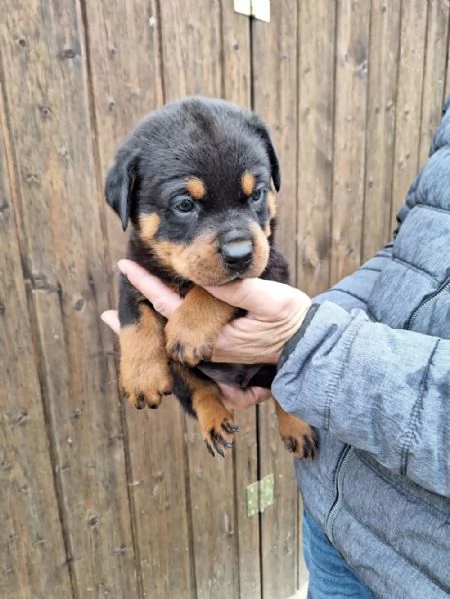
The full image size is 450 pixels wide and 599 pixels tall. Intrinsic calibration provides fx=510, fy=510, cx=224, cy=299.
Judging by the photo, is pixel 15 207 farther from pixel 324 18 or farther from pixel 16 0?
pixel 324 18

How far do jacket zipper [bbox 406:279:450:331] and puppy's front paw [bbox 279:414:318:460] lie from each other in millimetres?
584

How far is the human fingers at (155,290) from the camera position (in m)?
1.68

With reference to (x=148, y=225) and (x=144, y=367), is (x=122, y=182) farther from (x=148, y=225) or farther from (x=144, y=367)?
(x=144, y=367)

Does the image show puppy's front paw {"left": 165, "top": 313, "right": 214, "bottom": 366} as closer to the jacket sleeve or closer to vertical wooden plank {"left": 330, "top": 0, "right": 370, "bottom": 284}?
the jacket sleeve

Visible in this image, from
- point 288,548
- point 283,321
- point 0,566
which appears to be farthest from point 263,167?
point 288,548

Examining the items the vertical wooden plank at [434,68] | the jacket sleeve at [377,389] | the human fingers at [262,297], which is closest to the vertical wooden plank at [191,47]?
the human fingers at [262,297]

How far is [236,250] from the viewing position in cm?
144

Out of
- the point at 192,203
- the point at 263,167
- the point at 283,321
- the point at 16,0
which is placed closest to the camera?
the point at 283,321

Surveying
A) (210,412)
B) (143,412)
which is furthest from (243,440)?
(210,412)

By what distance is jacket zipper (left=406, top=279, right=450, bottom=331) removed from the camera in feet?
4.34

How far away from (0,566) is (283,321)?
1.79 metres

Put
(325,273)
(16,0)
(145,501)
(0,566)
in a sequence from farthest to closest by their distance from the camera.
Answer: (325,273) < (145,501) < (0,566) < (16,0)

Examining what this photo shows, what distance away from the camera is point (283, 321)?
1.45m

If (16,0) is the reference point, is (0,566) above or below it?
below
